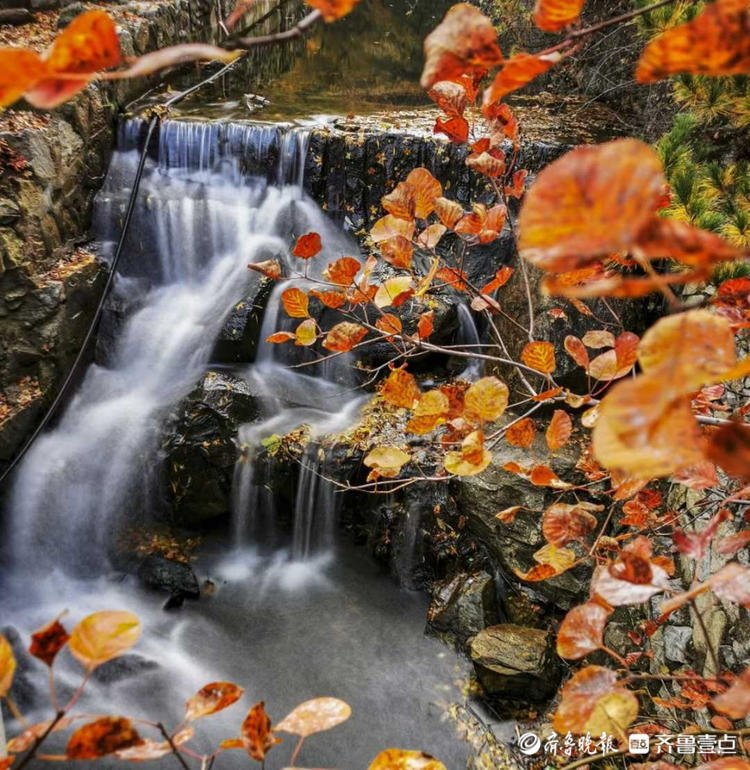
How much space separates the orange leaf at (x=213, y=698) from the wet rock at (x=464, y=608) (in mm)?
3481

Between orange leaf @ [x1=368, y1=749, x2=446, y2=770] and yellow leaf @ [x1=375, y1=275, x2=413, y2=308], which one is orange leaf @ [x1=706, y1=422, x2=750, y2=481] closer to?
orange leaf @ [x1=368, y1=749, x2=446, y2=770]

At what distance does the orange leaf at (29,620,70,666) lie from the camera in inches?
26.2

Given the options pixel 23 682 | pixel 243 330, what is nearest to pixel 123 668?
pixel 23 682

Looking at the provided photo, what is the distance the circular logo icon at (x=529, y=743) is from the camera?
10.8 feet

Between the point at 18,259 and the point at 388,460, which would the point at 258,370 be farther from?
the point at 388,460

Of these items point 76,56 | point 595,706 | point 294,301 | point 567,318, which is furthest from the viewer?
point 567,318

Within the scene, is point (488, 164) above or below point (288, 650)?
above

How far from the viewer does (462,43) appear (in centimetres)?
62

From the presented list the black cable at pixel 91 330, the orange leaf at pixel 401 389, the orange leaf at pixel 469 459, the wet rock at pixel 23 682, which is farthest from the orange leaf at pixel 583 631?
the black cable at pixel 91 330

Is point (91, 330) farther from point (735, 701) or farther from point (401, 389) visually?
point (735, 701)

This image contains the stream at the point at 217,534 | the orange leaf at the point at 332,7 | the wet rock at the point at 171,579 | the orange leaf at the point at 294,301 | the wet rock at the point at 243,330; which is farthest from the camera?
the wet rock at the point at 243,330

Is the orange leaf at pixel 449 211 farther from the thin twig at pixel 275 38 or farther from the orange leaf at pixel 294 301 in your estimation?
the thin twig at pixel 275 38

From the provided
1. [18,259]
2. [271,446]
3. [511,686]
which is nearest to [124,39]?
[18,259]

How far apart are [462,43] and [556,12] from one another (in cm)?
15
